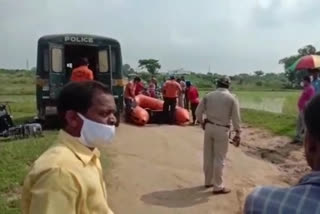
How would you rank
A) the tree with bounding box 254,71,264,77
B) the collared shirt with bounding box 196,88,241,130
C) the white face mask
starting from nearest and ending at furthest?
the white face mask < the collared shirt with bounding box 196,88,241,130 < the tree with bounding box 254,71,264,77

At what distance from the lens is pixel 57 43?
48.1 ft

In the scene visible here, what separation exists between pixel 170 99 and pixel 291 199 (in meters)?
14.5

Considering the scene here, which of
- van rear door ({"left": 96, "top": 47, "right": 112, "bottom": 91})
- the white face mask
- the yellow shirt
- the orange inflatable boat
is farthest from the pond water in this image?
the yellow shirt

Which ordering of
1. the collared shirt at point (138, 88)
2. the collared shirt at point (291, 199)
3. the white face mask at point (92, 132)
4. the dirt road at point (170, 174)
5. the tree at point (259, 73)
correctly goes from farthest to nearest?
1. the tree at point (259, 73)
2. the collared shirt at point (138, 88)
3. the dirt road at point (170, 174)
4. the white face mask at point (92, 132)
5. the collared shirt at point (291, 199)

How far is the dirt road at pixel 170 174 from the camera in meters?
7.83

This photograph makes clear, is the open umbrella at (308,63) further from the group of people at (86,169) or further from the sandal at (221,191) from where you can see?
the group of people at (86,169)

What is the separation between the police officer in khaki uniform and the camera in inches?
329

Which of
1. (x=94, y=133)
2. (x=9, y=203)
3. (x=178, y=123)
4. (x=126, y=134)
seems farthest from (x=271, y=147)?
(x=94, y=133)

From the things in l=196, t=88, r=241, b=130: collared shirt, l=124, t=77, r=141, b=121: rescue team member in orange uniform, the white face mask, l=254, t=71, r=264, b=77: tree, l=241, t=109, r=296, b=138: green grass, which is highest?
the white face mask

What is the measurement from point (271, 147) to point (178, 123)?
304 centimetres

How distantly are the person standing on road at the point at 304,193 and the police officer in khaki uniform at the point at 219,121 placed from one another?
6270 millimetres

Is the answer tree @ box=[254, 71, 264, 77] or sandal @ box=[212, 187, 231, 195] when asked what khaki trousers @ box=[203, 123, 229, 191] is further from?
tree @ box=[254, 71, 264, 77]

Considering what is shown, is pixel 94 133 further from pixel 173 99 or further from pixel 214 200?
pixel 173 99

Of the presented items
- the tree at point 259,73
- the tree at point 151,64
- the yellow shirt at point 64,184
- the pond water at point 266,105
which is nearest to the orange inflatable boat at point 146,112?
the pond water at point 266,105
